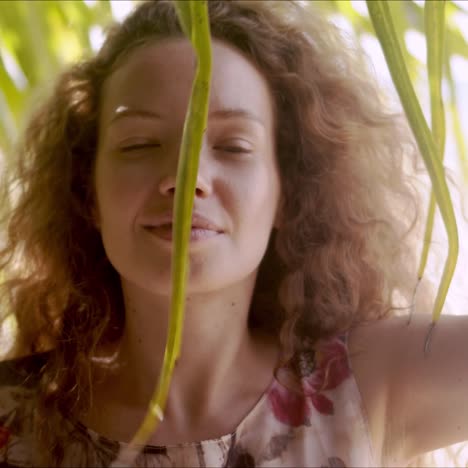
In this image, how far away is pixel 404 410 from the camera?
23.1 inches

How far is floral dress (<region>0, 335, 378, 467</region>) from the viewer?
0.57 meters

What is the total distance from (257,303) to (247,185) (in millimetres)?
213

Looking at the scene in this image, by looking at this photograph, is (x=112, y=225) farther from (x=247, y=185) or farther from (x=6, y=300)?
(x=6, y=300)

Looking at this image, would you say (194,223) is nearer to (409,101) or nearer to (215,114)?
(215,114)

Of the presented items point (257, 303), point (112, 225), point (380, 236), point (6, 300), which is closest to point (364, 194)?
point (380, 236)

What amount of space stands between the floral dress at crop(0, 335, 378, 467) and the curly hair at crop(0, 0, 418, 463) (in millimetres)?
41

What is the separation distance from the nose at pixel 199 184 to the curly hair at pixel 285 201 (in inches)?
5.9

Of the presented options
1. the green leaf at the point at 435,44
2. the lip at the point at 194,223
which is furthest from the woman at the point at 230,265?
the green leaf at the point at 435,44

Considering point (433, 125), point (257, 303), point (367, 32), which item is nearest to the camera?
point (433, 125)

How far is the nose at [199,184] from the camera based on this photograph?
0.50m

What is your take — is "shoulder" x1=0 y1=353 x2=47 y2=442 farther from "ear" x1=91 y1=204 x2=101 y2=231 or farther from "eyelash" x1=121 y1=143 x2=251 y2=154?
"eyelash" x1=121 y1=143 x2=251 y2=154

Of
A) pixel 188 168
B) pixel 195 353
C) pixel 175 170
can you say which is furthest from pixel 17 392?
pixel 188 168

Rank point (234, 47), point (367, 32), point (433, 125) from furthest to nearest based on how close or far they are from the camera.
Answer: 1. point (234, 47)
2. point (367, 32)
3. point (433, 125)

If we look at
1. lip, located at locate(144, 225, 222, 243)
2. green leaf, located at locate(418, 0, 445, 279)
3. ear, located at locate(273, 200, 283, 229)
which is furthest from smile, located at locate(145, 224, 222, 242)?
green leaf, located at locate(418, 0, 445, 279)
